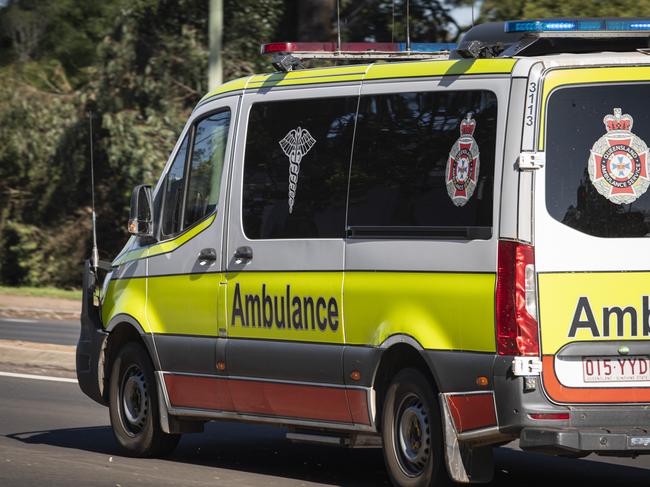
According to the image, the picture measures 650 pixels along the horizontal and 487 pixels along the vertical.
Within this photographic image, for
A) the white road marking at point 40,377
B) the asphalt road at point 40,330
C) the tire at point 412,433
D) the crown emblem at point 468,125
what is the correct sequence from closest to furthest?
the crown emblem at point 468,125 < the tire at point 412,433 < the white road marking at point 40,377 < the asphalt road at point 40,330

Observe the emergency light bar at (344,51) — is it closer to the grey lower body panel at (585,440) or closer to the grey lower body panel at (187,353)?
the grey lower body panel at (187,353)

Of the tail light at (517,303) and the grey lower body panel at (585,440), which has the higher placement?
the tail light at (517,303)

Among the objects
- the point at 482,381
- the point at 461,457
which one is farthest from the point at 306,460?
the point at 482,381

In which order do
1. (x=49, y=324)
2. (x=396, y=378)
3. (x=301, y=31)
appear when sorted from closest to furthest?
(x=396, y=378)
(x=49, y=324)
(x=301, y=31)

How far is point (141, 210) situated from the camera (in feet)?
31.4

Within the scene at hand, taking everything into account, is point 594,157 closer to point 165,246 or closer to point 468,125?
point 468,125

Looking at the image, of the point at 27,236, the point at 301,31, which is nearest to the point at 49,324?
the point at 301,31

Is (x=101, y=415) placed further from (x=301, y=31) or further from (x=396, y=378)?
(x=301, y=31)

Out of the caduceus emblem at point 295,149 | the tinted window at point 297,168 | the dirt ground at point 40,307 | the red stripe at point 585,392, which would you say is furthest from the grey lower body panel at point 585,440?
the dirt ground at point 40,307

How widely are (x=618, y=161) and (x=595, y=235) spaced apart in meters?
0.39

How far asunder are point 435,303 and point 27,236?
86.2 feet

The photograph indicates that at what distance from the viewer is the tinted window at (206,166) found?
9195 mm

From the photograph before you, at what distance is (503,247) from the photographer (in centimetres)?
711

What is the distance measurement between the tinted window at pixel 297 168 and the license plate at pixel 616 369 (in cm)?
174
